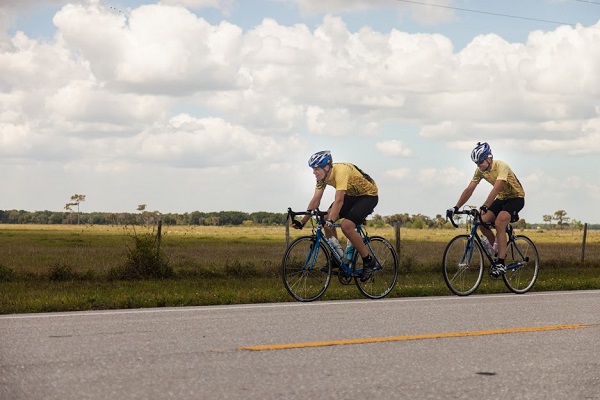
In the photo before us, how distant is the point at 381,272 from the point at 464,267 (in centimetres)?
141

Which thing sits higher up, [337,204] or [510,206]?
[510,206]

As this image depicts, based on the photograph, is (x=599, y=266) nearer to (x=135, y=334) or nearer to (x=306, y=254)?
(x=306, y=254)

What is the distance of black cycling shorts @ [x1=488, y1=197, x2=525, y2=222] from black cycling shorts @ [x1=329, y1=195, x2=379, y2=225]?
8.00 feet

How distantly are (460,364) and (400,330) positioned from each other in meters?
1.78

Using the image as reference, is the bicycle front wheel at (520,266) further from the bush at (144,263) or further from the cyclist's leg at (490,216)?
the bush at (144,263)

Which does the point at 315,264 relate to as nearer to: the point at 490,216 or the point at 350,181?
the point at 350,181

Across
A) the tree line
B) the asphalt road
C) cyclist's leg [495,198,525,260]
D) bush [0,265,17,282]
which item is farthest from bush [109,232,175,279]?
the tree line

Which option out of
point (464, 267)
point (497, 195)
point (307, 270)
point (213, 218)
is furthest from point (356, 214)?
point (213, 218)

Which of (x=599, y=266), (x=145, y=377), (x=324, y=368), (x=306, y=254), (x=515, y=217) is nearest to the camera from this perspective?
(x=145, y=377)

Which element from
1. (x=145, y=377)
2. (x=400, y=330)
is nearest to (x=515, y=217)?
(x=400, y=330)

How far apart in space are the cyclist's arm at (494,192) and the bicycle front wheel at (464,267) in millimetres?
619

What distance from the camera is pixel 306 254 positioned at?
1150cm

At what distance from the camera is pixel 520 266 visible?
1371cm

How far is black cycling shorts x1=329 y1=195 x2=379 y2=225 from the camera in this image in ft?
38.5
